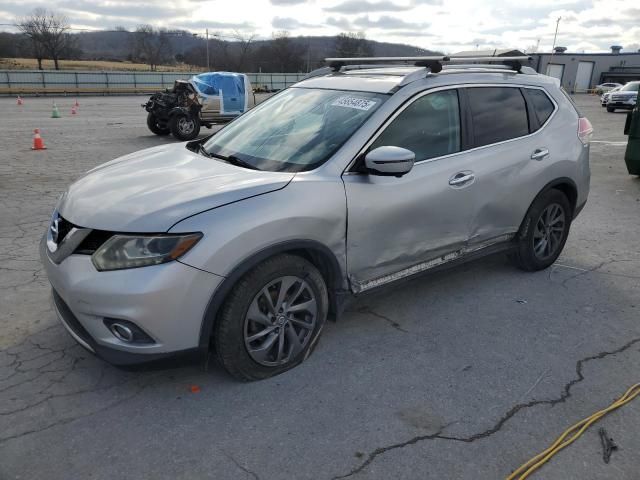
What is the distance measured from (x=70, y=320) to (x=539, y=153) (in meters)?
3.72

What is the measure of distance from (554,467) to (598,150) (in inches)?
503

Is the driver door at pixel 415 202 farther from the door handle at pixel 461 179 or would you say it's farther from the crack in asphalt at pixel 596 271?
the crack in asphalt at pixel 596 271

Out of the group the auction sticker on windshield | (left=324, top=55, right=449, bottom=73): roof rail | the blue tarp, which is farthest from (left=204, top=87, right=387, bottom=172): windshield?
the blue tarp

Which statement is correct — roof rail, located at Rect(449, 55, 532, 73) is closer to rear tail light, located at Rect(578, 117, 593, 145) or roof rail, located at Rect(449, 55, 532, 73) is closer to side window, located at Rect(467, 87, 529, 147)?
side window, located at Rect(467, 87, 529, 147)

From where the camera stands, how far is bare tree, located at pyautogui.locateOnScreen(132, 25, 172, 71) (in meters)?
69.0

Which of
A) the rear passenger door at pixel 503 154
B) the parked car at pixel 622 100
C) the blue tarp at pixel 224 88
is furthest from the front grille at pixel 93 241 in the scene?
the parked car at pixel 622 100

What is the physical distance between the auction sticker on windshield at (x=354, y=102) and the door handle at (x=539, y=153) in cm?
164

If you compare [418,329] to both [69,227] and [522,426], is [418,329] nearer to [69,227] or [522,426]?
[522,426]

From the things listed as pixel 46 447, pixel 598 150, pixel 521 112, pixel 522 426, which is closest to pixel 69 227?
pixel 46 447

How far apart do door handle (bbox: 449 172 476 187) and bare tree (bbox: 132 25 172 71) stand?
7130 centimetres

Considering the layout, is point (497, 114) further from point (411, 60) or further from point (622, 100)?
point (622, 100)

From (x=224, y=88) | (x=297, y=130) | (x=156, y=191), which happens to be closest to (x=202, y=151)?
(x=297, y=130)

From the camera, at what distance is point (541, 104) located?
4.68 m

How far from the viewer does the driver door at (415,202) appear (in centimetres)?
339
